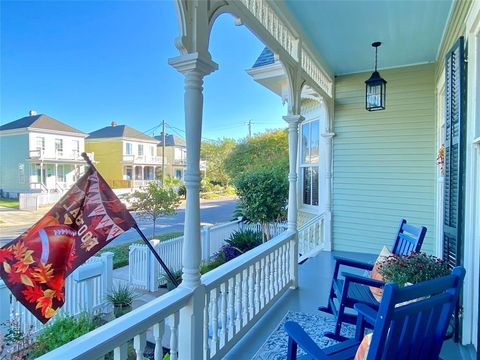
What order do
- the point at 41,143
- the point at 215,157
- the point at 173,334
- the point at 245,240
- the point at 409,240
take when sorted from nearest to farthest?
1. the point at 173,334
2. the point at 409,240
3. the point at 41,143
4. the point at 245,240
5. the point at 215,157

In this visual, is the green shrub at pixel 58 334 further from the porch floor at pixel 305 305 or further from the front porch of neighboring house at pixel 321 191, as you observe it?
the porch floor at pixel 305 305

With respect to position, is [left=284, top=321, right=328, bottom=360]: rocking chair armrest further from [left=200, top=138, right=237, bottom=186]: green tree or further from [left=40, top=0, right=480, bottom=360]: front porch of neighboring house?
[left=200, top=138, right=237, bottom=186]: green tree

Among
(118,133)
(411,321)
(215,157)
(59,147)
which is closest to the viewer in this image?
(411,321)

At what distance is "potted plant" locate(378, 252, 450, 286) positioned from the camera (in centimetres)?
194

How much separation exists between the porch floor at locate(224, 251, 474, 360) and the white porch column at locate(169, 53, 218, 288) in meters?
1.03

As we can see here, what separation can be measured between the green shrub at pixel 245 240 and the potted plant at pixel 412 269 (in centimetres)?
544

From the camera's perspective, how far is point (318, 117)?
20.1 ft

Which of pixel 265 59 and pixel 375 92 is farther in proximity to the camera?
pixel 265 59

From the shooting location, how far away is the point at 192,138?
5.85 feet

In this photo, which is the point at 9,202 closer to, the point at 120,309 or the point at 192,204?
the point at 120,309

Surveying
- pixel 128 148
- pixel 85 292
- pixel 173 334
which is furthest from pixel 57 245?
pixel 128 148

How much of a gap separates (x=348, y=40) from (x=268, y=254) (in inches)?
111

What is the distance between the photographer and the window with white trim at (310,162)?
614cm

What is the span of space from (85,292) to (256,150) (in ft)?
49.0
